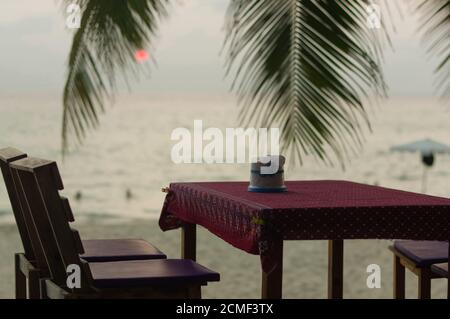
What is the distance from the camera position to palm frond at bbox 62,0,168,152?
4391mm

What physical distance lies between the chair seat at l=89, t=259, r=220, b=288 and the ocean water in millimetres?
16412

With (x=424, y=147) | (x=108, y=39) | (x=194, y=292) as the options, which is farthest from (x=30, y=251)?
(x=424, y=147)

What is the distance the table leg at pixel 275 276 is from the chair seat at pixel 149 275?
8.0 inches

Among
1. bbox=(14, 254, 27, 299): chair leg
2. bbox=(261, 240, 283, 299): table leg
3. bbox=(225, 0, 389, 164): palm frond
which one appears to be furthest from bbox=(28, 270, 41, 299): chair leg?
bbox=(225, 0, 389, 164): palm frond

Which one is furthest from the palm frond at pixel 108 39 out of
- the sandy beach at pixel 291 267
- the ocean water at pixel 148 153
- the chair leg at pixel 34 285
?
the ocean water at pixel 148 153

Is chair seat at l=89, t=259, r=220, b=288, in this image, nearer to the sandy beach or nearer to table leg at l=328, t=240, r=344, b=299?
table leg at l=328, t=240, r=344, b=299

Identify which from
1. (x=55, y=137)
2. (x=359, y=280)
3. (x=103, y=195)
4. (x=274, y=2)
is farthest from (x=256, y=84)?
(x=55, y=137)

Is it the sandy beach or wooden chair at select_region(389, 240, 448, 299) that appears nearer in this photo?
wooden chair at select_region(389, 240, 448, 299)

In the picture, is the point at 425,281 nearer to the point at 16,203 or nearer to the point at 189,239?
the point at 189,239

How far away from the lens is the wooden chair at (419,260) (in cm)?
390

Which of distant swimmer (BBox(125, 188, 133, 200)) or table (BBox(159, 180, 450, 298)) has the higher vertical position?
table (BBox(159, 180, 450, 298))

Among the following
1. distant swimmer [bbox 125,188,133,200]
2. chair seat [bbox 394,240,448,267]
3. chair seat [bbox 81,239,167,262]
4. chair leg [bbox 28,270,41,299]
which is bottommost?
distant swimmer [bbox 125,188,133,200]
